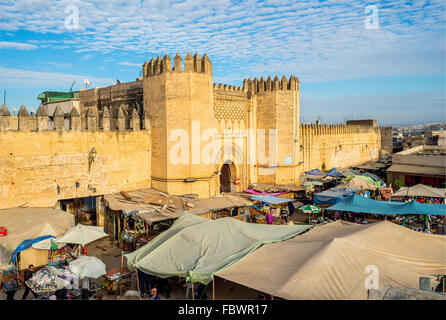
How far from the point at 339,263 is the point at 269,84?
13.5m

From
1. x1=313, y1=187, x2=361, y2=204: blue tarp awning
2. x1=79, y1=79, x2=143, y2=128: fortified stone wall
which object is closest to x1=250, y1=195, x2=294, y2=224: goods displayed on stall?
x1=313, y1=187, x2=361, y2=204: blue tarp awning

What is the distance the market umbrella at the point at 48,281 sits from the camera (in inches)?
270

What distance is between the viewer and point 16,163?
10.5 m

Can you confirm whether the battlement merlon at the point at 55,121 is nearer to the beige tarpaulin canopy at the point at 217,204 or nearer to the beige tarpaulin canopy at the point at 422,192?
the beige tarpaulin canopy at the point at 217,204

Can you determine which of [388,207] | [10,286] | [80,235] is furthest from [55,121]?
[388,207]

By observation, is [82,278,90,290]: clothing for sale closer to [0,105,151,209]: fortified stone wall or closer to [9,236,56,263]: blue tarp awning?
[9,236,56,263]: blue tarp awning

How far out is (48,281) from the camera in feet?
22.8

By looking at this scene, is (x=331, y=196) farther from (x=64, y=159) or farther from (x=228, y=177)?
(x=64, y=159)

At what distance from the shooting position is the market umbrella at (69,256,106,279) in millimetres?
7383

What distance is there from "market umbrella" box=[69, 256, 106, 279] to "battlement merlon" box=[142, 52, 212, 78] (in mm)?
7943

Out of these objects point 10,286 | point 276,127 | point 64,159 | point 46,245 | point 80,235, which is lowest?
point 10,286
